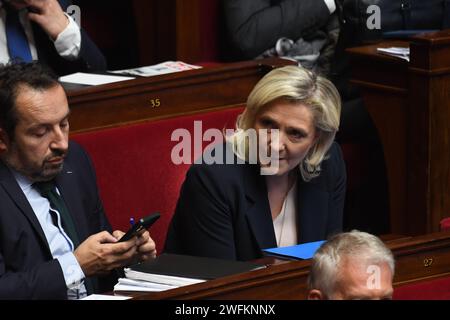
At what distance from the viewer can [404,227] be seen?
2281mm

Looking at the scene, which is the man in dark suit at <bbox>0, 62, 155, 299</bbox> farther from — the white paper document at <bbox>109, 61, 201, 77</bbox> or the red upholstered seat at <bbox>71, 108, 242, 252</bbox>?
the white paper document at <bbox>109, 61, 201, 77</bbox>

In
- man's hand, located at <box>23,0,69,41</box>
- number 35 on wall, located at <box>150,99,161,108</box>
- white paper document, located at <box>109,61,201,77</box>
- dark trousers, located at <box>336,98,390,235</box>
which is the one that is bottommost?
dark trousers, located at <box>336,98,390,235</box>

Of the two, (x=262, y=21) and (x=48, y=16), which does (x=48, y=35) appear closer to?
(x=48, y=16)

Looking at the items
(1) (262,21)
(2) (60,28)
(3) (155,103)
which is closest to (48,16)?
(2) (60,28)

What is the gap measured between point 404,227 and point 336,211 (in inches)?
15.2

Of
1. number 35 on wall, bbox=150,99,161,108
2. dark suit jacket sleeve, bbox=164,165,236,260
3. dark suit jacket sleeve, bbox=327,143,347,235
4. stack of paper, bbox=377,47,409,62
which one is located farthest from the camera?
stack of paper, bbox=377,47,409,62

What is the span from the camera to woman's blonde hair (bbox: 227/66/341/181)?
5.93 feet

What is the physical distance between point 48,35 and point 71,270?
0.71 metres

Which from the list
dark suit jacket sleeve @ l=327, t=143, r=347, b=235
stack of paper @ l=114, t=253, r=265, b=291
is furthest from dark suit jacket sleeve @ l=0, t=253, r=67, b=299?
dark suit jacket sleeve @ l=327, t=143, r=347, b=235

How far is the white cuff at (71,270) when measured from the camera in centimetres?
157

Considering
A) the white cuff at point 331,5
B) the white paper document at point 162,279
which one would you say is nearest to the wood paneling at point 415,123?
the white cuff at point 331,5

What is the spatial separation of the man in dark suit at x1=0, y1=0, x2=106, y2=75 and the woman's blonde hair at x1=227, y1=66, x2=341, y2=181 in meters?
0.48

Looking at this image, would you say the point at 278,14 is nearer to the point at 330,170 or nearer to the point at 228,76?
the point at 228,76

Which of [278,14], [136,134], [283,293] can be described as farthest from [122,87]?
[283,293]
